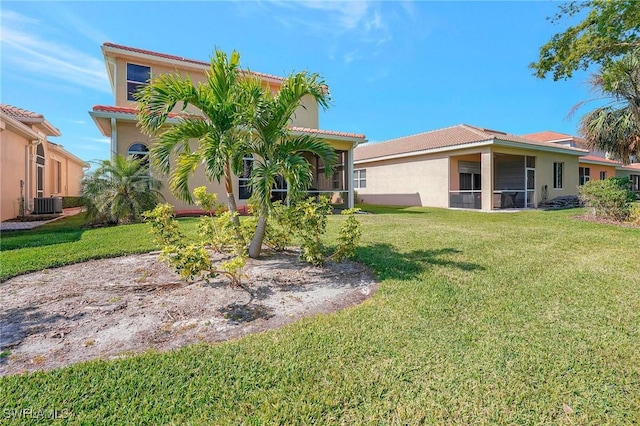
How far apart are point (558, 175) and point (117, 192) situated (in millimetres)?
25152

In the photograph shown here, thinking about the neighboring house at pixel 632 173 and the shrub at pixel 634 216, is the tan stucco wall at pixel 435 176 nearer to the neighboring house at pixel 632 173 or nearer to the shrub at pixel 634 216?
the shrub at pixel 634 216

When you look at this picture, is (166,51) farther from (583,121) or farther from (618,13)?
(583,121)

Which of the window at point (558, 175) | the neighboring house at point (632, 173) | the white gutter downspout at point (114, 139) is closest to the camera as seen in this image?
the white gutter downspout at point (114, 139)

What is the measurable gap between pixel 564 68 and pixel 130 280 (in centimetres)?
1289

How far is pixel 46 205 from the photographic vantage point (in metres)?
14.3

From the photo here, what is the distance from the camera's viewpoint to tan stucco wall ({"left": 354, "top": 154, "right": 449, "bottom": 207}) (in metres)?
19.7

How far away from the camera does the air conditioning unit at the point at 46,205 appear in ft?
46.3

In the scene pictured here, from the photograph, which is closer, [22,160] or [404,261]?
[404,261]

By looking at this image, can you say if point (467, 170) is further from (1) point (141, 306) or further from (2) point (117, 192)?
(1) point (141, 306)

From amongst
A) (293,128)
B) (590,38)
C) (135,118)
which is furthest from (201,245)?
(590,38)

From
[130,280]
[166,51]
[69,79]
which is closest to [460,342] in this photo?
[130,280]

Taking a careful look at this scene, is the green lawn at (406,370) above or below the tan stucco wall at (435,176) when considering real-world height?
below

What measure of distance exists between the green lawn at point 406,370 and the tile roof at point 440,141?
15.0m

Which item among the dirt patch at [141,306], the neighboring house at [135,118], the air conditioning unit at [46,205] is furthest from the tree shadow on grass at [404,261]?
the air conditioning unit at [46,205]
